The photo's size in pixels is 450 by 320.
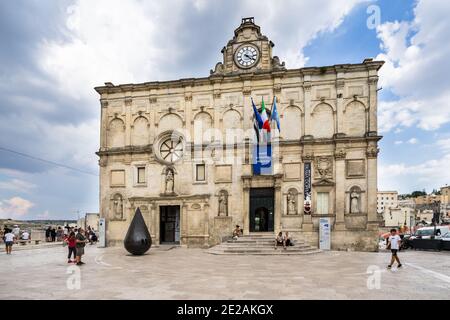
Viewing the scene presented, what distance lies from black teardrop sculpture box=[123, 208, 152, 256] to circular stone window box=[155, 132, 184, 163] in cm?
722

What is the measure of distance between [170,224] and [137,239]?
788 centimetres

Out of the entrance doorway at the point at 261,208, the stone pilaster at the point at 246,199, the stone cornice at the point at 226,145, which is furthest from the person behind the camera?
the entrance doorway at the point at 261,208

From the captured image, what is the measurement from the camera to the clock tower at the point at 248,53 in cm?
2664

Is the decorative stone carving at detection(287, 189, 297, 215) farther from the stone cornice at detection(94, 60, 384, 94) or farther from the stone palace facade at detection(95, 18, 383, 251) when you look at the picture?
the stone cornice at detection(94, 60, 384, 94)

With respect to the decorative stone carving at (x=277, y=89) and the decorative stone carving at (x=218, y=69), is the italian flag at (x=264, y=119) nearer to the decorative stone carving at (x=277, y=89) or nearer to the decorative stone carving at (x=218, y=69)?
the decorative stone carving at (x=277, y=89)

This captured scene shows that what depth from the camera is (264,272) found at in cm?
1382

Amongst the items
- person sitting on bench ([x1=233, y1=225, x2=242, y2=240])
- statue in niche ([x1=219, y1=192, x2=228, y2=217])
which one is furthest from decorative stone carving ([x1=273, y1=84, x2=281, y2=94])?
person sitting on bench ([x1=233, y1=225, x2=242, y2=240])

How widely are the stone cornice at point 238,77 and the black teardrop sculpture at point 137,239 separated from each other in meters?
11.5

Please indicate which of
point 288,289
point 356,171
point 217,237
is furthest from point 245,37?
point 288,289

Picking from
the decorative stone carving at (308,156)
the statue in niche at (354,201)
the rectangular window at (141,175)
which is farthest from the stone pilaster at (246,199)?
the rectangular window at (141,175)

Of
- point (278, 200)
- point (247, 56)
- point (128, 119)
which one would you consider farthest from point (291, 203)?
point (128, 119)

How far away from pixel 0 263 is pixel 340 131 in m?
21.4

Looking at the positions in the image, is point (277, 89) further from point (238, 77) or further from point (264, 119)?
point (264, 119)

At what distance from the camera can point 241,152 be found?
85.3 ft
